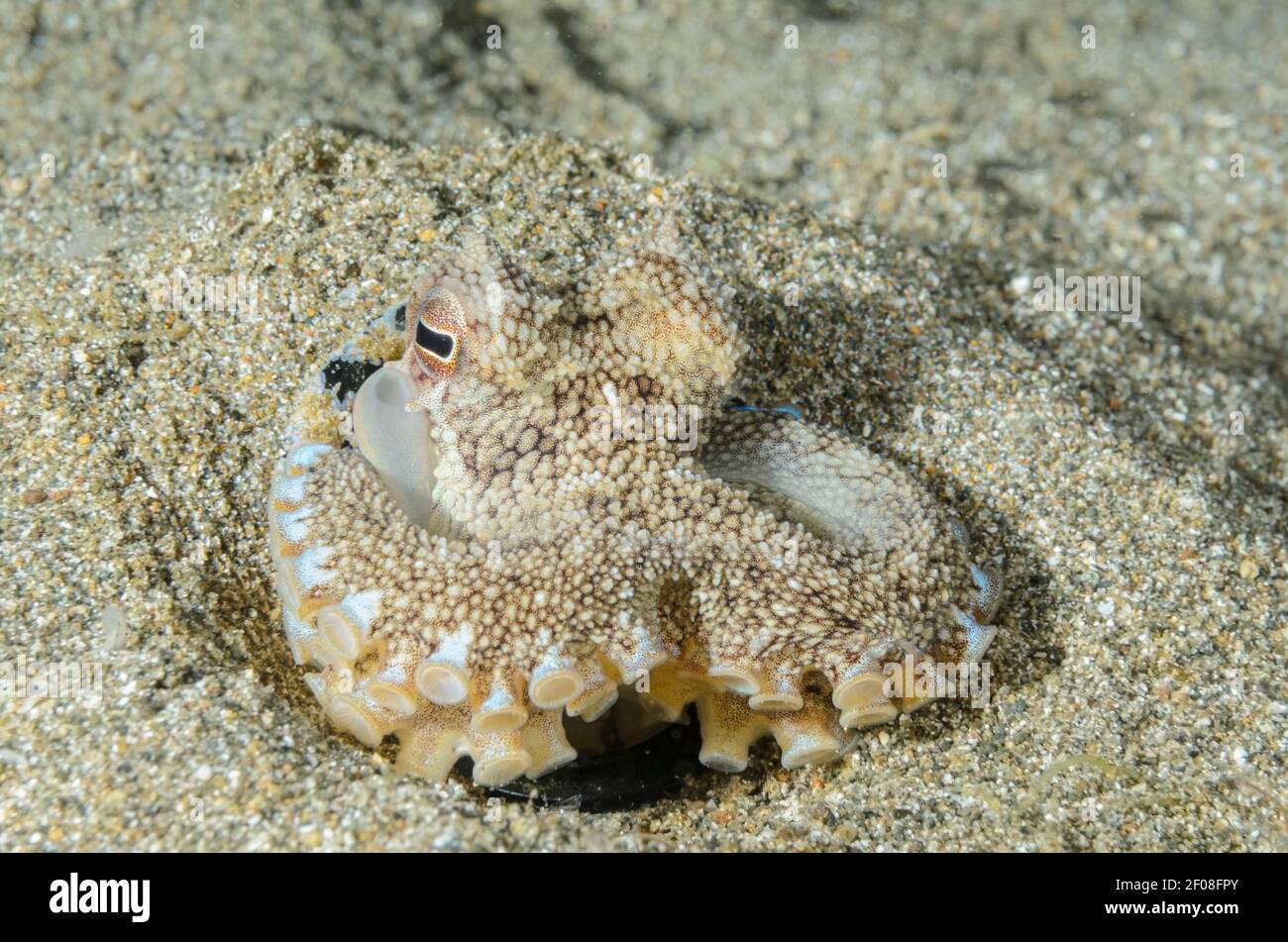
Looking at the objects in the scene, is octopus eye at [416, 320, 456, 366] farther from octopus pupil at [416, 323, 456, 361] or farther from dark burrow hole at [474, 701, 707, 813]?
dark burrow hole at [474, 701, 707, 813]

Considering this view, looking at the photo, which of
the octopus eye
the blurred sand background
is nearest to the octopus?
the octopus eye

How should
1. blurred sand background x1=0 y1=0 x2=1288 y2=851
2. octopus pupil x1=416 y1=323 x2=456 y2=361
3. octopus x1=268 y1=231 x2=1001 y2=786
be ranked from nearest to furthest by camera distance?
octopus x1=268 y1=231 x2=1001 y2=786, octopus pupil x1=416 y1=323 x2=456 y2=361, blurred sand background x1=0 y1=0 x2=1288 y2=851

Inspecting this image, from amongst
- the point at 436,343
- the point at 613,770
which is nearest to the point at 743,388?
the point at 436,343

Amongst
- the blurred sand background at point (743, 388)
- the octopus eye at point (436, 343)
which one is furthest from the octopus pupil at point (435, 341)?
the blurred sand background at point (743, 388)

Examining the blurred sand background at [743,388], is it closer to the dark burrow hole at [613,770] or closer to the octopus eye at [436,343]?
the dark burrow hole at [613,770]

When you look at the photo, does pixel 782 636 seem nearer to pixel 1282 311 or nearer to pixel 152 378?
pixel 152 378
